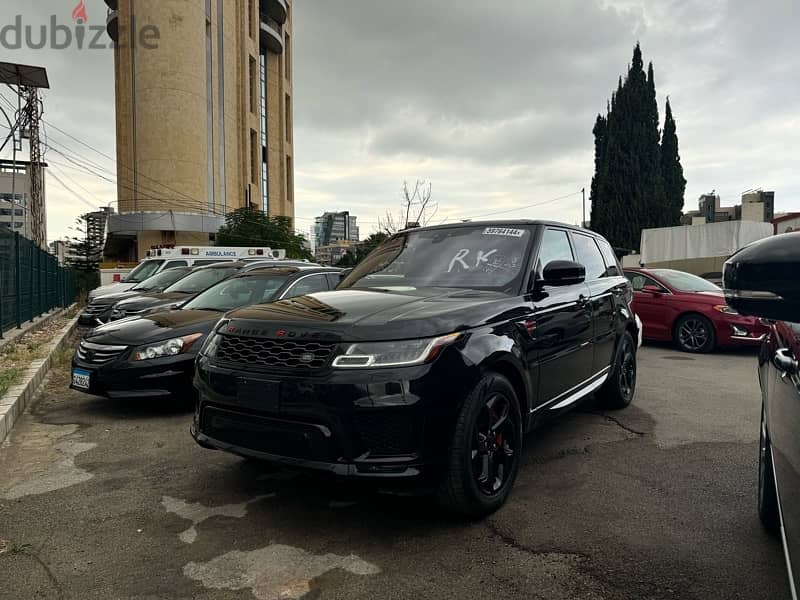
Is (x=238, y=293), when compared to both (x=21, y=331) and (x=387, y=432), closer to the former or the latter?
Answer: (x=387, y=432)

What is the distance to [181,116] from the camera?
135 feet

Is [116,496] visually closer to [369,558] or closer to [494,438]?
[369,558]

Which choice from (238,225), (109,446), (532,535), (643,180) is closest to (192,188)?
(238,225)

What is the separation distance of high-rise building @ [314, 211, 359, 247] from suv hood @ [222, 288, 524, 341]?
133 metres

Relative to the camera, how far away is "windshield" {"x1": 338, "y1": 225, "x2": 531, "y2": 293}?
3867 millimetres

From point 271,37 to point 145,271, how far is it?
46173mm

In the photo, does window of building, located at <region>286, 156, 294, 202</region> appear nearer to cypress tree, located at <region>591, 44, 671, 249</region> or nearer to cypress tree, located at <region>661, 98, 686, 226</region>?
cypress tree, located at <region>591, 44, 671, 249</region>

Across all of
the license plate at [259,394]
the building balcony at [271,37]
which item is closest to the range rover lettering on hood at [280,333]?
the license plate at [259,394]

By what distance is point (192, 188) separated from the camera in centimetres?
4203

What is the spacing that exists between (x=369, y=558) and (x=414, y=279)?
1.86 metres

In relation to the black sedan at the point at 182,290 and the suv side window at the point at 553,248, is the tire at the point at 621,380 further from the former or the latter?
the black sedan at the point at 182,290

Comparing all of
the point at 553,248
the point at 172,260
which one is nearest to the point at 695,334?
the point at 553,248

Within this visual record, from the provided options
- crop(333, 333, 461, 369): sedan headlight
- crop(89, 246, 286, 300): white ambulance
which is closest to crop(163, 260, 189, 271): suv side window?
crop(89, 246, 286, 300): white ambulance

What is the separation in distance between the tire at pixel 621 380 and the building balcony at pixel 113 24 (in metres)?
49.3
